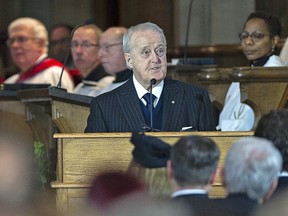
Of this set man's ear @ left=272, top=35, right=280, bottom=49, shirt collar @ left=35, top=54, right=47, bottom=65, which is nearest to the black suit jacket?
man's ear @ left=272, top=35, right=280, bottom=49

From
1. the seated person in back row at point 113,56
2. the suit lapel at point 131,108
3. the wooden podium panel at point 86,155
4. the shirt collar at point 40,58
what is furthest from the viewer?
the shirt collar at point 40,58

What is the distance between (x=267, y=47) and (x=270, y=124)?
3.84 metres

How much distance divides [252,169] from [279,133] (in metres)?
0.66

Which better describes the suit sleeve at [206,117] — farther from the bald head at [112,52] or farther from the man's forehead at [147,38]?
the bald head at [112,52]

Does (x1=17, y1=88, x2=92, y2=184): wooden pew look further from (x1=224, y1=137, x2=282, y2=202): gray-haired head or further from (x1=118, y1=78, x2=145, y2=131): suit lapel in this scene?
(x1=224, y1=137, x2=282, y2=202): gray-haired head

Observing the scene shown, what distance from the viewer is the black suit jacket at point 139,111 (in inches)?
288

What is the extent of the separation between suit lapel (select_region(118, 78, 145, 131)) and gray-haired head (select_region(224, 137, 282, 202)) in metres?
2.11

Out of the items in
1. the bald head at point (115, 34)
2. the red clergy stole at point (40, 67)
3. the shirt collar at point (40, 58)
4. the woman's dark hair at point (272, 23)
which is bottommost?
the red clergy stole at point (40, 67)

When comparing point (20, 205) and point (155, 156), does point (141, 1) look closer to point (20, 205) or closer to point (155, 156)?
point (155, 156)

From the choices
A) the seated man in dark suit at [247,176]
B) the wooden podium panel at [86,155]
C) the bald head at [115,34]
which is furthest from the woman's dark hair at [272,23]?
the seated man in dark suit at [247,176]

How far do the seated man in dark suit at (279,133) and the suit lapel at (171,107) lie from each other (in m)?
1.52

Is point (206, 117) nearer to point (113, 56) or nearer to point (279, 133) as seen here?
point (279, 133)

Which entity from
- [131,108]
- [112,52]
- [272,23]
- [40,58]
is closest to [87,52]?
[40,58]

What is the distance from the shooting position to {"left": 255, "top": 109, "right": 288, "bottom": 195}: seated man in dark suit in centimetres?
578
